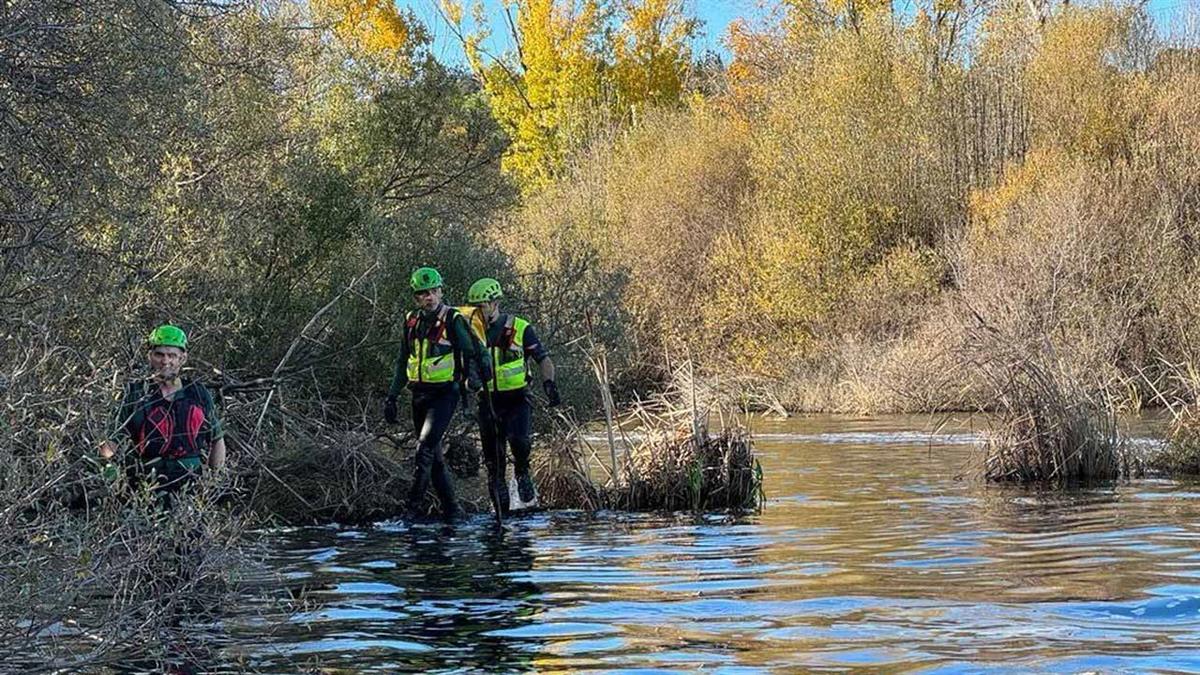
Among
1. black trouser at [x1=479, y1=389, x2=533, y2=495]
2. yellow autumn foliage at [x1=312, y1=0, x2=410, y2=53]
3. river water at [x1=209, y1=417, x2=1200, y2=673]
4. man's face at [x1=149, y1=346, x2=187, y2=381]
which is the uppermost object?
yellow autumn foliage at [x1=312, y1=0, x2=410, y2=53]

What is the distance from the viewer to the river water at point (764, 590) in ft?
27.3

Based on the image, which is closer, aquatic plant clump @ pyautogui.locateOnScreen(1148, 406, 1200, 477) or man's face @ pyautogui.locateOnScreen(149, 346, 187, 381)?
man's face @ pyautogui.locateOnScreen(149, 346, 187, 381)

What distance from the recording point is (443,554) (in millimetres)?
12719

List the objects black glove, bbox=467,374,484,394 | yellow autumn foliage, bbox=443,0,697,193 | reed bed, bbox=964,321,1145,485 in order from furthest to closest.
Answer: yellow autumn foliage, bbox=443,0,697,193 < reed bed, bbox=964,321,1145,485 < black glove, bbox=467,374,484,394

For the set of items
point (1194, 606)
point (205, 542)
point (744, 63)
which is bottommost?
point (1194, 606)

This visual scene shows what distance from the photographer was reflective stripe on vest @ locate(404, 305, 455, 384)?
1425cm

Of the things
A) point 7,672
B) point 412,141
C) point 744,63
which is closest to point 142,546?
point 7,672

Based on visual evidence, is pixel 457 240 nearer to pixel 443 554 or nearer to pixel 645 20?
pixel 443 554

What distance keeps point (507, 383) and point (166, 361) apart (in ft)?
19.1

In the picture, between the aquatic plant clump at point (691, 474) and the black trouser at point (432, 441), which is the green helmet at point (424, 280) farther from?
the aquatic plant clump at point (691, 474)

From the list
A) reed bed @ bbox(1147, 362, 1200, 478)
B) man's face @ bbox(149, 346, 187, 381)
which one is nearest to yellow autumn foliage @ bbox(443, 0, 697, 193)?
reed bed @ bbox(1147, 362, 1200, 478)

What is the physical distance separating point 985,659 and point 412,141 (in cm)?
2053

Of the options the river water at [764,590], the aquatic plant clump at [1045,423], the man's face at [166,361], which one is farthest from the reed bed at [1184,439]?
the man's face at [166,361]

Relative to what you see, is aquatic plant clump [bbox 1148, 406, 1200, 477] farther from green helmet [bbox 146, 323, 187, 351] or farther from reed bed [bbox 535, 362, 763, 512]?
green helmet [bbox 146, 323, 187, 351]
